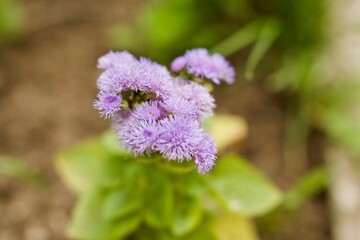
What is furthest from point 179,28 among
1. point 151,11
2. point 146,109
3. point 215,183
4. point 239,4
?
point 146,109

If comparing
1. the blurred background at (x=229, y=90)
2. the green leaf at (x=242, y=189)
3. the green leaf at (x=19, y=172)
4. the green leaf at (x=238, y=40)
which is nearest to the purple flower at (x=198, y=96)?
the green leaf at (x=242, y=189)

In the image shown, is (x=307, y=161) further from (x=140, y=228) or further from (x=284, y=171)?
(x=140, y=228)

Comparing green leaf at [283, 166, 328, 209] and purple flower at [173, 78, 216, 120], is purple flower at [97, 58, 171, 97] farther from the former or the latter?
green leaf at [283, 166, 328, 209]

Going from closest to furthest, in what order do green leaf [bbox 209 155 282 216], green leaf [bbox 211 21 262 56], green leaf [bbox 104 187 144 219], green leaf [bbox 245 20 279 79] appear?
1. green leaf [bbox 104 187 144 219]
2. green leaf [bbox 209 155 282 216]
3. green leaf [bbox 245 20 279 79]
4. green leaf [bbox 211 21 262 56]

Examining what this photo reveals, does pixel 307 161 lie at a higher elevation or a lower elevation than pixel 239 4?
lower

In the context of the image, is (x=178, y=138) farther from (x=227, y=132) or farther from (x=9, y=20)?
(x=9, y=20)

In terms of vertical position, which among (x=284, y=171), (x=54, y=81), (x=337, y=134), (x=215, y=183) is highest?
(x=54, y=81)

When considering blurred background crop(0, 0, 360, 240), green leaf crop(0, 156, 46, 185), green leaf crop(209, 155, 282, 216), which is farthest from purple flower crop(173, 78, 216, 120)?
green leaf crop(0, 156, 46, 185)
